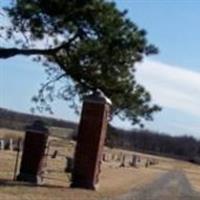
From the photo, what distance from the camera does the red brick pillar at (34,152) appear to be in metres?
32.7

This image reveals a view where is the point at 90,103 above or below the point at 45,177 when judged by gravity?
above

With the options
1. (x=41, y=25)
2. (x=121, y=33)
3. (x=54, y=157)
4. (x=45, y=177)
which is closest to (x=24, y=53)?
(x=41, y=25)

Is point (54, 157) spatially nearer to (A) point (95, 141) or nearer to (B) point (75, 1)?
(A) point (95, 141)

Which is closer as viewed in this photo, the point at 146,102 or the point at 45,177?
the point at 45,177

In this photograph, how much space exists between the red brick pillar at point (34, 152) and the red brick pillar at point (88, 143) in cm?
135

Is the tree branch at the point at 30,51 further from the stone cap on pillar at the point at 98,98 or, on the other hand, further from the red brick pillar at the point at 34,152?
the red brick pillar at the point at 34,152

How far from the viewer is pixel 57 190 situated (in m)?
30.8

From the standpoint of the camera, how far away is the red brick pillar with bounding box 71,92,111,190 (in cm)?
3309

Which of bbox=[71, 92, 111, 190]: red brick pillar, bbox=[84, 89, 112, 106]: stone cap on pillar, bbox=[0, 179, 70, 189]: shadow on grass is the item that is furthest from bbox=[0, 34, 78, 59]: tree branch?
bbox=[0, 179, 70, 189]: shadow on grass

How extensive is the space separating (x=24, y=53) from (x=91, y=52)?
230cm

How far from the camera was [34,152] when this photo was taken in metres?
33.0

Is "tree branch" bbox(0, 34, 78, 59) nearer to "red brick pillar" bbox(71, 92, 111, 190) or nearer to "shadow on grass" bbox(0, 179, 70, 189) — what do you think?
"red brick pillar" bbox(71, 92, 111, 190)

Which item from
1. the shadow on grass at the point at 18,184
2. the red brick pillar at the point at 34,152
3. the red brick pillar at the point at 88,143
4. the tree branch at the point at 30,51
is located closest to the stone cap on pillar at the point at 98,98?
the red brick pillar at the point at 88,143

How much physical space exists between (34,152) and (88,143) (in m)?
2.06
